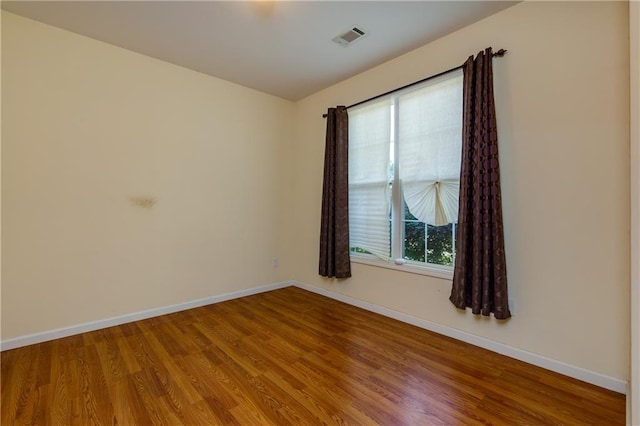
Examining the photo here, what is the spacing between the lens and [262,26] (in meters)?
2.46

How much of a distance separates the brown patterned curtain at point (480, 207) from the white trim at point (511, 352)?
29 cm

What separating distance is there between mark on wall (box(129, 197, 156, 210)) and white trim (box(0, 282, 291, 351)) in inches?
43.0

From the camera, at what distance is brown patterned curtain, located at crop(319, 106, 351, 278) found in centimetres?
343

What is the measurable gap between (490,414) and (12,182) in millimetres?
3784

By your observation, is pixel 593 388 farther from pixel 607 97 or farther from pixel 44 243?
pixel 44 243

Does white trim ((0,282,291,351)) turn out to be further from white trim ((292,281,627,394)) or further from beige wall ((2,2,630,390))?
white trim ((292,281,627,394))

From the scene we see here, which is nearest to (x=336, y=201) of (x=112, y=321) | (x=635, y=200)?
(x=635, y=200)

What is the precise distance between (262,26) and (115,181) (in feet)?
6.62

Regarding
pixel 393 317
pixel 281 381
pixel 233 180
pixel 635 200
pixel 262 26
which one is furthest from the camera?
pixel 233 180

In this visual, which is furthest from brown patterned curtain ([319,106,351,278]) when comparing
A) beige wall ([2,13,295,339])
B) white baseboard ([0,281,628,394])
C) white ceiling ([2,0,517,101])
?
beige wall ([2,13,295,339])

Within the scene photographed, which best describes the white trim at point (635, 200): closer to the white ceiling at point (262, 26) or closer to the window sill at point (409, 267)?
the white ceiling at point (262, 26)

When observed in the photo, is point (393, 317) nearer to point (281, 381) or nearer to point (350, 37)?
point (281, 381)

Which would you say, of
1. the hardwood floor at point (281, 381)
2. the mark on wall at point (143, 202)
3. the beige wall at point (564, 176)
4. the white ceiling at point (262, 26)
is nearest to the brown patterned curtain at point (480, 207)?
the beige wall at point (564, 176)

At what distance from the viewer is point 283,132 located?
164 inches
